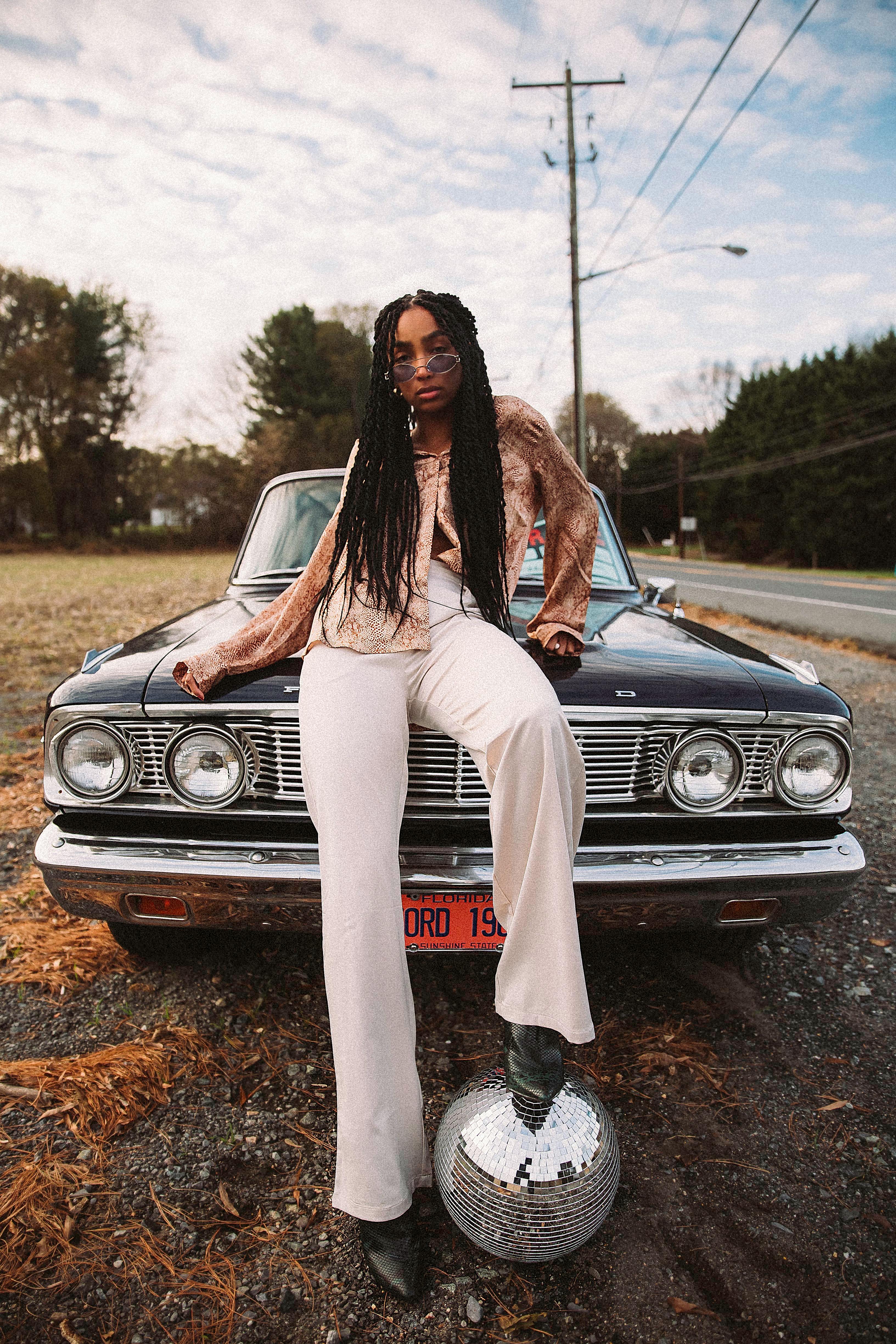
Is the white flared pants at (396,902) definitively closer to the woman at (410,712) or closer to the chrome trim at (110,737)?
the woman at (410,712)

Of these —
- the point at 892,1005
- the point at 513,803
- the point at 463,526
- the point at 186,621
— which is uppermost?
the point at 463,526

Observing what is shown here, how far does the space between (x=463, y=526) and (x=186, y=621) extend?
4.75ft

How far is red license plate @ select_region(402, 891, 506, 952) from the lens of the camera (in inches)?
77.3

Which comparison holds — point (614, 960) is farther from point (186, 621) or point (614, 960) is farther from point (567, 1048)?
point (186, 621)

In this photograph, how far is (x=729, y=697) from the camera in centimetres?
212

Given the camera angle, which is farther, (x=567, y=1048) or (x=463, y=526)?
(x=567, y=1048)

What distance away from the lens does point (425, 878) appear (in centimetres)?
195

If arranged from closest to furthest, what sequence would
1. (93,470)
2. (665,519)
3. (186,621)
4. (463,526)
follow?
(463,526), (186,621), (93,470), (665,519)

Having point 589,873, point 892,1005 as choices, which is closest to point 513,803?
point 589,873

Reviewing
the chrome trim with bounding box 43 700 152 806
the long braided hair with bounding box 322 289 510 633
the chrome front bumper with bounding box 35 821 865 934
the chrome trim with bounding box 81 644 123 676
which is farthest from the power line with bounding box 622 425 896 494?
the chrome trim with bounding box 43 700 152 806

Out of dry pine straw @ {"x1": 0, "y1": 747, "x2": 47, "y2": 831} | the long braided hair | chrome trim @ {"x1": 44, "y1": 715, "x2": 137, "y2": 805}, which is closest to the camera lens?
the long braided hair

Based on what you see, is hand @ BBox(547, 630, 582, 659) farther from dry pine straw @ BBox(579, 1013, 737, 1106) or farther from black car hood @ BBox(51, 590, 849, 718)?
dry pine straw @ BBox(579, 1013, 737, 1106)

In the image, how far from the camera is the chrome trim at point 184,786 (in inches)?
81.7

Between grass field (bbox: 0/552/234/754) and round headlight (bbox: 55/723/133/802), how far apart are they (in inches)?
136
